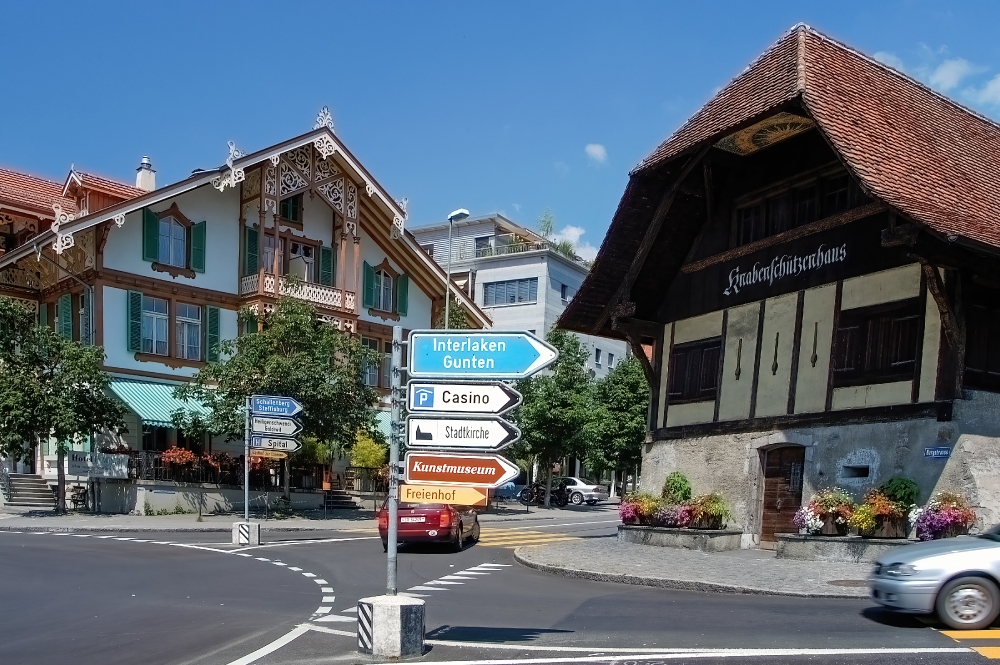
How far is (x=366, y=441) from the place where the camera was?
40.8 metres

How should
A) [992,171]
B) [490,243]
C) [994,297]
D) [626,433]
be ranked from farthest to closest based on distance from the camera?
[490,243], [626,433], [992,171], [994,297]

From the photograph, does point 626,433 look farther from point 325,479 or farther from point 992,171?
point 992,171

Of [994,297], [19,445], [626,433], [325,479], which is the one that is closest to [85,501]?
[19,445]

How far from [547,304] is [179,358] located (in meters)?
28.0

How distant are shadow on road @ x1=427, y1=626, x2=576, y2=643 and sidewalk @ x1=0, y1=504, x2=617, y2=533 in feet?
54.8

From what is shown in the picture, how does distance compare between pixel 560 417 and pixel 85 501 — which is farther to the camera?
pixel 560 417

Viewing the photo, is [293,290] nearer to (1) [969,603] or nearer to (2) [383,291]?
(2) [383,291]

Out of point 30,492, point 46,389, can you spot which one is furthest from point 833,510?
point 30,492

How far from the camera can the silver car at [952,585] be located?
36.5 ft

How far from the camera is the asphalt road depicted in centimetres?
1019

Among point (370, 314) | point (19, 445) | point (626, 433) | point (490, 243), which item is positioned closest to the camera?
point (19, 445)

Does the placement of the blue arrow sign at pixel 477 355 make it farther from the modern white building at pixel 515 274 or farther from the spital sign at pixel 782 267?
the modern white building at pixel 515 274

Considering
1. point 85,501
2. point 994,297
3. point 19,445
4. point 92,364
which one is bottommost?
point 85,501

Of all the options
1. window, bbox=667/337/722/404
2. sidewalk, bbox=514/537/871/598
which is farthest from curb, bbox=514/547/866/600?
window, bbox=667/337/722/404
